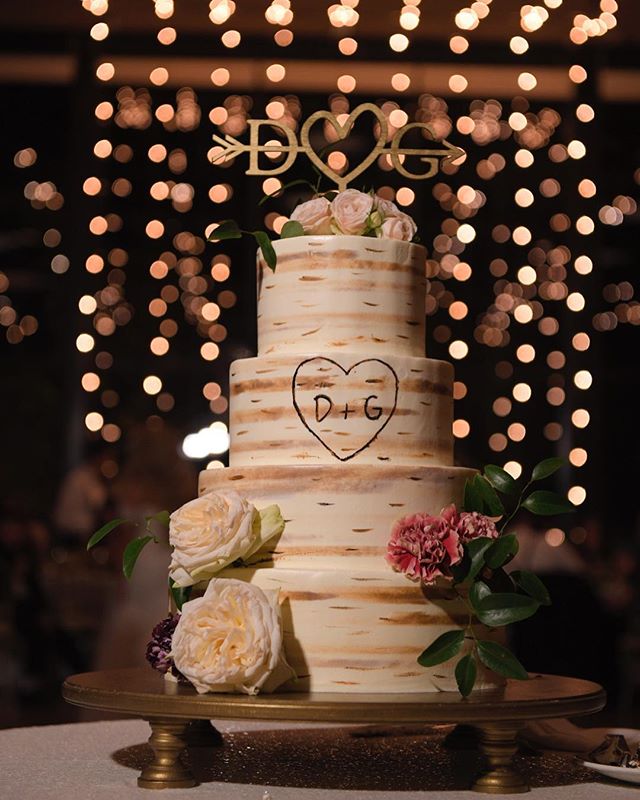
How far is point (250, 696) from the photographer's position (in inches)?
97.9

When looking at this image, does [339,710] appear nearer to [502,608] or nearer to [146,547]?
[502,608]

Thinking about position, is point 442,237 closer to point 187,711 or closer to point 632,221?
point 632,221

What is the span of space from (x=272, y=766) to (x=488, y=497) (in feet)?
2.16

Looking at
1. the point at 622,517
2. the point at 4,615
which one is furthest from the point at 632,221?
the point at 4,615

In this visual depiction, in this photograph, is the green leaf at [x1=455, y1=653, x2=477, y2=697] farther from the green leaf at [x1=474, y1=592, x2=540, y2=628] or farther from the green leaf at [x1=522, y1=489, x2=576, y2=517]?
the green leaf at [x1=522, y1=489, x2=576, y2=517]

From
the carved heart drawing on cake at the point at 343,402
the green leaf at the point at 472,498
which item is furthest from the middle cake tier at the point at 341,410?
the green leaf at the point at 472,498

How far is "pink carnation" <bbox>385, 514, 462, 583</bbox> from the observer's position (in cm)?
262

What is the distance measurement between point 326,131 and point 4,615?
198 inches

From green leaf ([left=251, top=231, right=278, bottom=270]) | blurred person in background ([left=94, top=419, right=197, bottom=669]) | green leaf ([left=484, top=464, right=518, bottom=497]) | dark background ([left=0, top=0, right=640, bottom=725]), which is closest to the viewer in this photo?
green leaf ([left=484, top=464, right=518, bottom=497])

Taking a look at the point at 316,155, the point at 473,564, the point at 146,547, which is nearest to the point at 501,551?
the point at 473,564

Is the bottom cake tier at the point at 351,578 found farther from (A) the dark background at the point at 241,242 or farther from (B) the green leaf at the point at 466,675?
(A) the dark background at the point at 241,242

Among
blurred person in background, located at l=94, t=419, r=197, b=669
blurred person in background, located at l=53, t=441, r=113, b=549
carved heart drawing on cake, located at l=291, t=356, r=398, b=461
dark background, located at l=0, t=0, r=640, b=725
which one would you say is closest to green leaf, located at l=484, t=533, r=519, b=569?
carved heart drawing on cake, located at l=291, t=356, r=398, b=461

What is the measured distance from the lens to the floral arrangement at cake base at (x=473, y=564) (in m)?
2.59

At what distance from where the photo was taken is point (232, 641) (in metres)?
2.50
